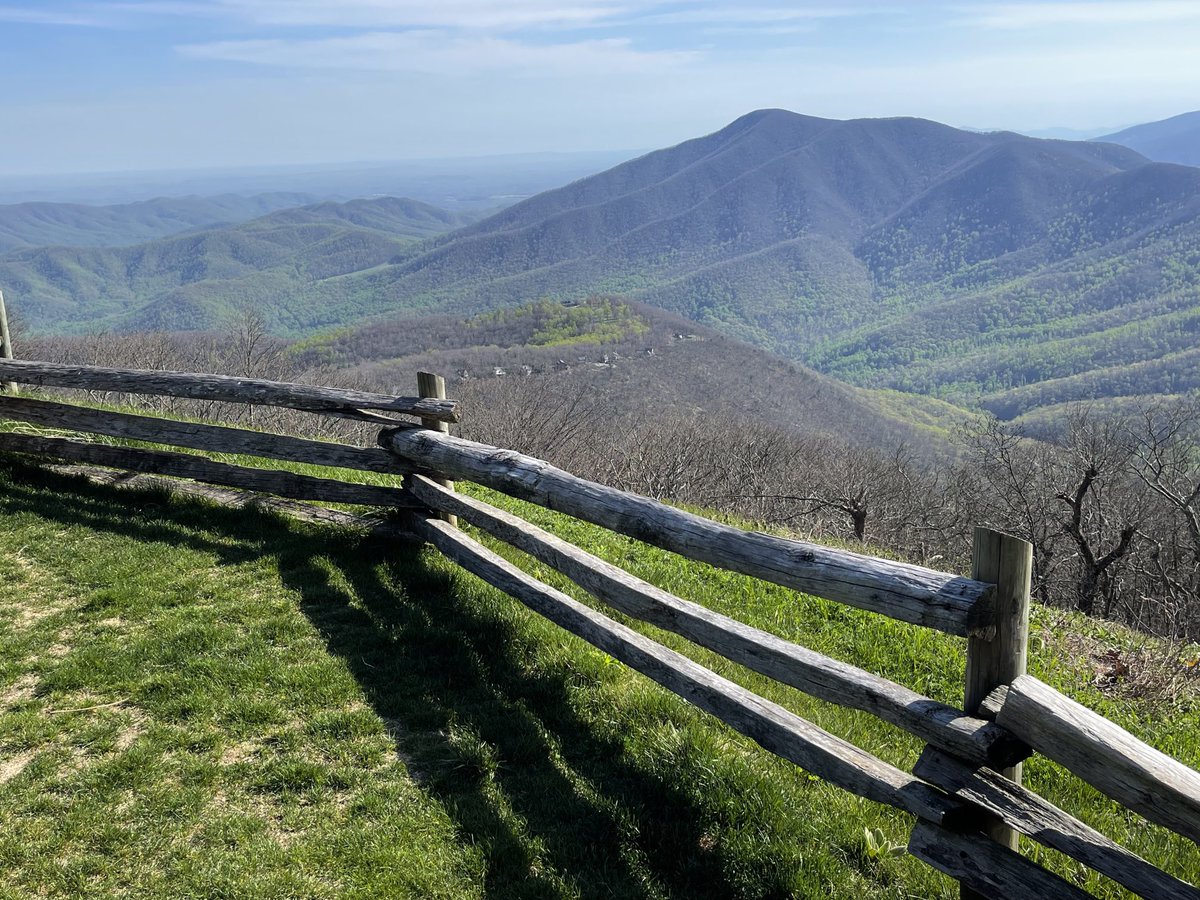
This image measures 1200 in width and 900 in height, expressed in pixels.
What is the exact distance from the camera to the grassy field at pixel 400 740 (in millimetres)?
3428

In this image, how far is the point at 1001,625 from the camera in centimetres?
292

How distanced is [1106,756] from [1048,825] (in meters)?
0.39

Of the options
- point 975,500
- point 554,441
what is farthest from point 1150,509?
point 554,441

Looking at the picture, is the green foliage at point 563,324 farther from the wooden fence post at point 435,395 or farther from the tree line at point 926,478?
the wooden fence post at point 435,395

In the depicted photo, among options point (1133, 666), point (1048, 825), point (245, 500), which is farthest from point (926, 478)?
point (1048, 825)

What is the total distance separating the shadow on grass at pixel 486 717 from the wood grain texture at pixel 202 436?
0.61 meters

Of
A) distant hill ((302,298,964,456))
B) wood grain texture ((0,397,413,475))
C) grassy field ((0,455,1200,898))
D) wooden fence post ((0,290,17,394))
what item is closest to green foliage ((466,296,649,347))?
distant hill ((302,298,964,456))

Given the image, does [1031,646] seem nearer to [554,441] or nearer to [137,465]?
[137,465]

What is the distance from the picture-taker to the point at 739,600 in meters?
6.60

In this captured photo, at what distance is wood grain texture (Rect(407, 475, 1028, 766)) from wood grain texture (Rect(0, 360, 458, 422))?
1341mm

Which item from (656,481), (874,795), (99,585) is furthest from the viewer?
(656,481)

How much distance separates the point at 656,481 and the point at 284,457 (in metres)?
25.0

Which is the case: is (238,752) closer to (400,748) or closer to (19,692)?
(400,748)

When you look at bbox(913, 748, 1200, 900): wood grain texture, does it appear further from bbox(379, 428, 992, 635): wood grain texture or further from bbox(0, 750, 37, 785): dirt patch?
bbox(0, 750, 37, 785): dirt patch
